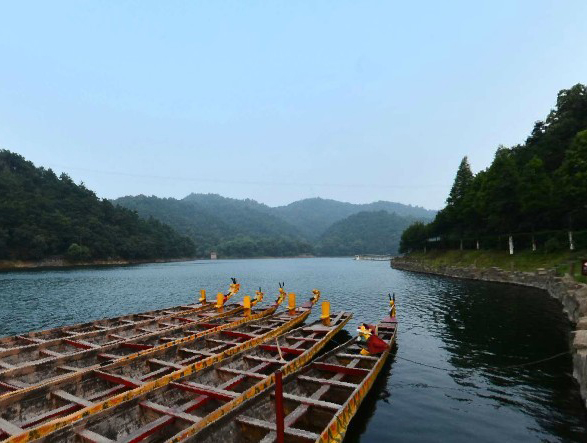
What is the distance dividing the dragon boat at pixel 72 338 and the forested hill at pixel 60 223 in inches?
4501

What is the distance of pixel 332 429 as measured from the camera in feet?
Result: 29.1

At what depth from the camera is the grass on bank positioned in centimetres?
3897

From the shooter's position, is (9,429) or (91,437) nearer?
(91,437)

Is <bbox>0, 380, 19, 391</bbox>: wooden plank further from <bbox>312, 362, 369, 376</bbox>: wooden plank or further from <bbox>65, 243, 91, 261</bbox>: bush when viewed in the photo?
<bbox>65, 243, 91, 261</bbox>: bush

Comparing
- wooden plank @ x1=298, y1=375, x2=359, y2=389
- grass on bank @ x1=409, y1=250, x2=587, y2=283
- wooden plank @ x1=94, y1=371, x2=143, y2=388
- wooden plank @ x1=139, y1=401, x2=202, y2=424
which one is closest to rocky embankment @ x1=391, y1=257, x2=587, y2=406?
grass on bank @ x1=409, y1=250, x2=587, y2=283

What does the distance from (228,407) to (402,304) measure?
31148mm

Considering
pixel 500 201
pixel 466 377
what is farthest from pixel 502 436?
pixel 500 201

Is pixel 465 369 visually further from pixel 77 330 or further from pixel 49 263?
pixel 49 263

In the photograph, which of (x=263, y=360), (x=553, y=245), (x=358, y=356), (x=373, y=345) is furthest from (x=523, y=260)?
(x=263, y=360)

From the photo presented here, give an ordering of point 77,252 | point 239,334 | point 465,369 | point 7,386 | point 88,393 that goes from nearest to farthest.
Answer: point 7,386 → point 88,393 → point 465,369 → point 239,334 → point 77,252

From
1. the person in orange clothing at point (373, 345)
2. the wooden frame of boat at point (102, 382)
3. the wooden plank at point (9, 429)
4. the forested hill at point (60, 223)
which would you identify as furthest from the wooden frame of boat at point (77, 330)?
the forested hill at point (60, 223)

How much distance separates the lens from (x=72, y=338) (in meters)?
18.5

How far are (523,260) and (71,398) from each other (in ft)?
184

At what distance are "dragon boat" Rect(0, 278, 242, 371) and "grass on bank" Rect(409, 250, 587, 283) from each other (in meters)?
34.0
